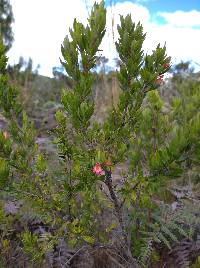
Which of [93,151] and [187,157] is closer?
[187,157]

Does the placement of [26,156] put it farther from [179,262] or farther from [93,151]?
[179,262]

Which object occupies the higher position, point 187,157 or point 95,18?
point 95,18

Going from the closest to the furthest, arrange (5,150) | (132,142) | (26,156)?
1. (5,150)
2. (26,156)
3. (132,142)

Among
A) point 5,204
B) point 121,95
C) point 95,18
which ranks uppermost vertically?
point 95,18

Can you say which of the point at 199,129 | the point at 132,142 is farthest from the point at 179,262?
the point at 199,129

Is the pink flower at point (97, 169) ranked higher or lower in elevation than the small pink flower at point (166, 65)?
lower

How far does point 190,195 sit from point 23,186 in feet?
4.33

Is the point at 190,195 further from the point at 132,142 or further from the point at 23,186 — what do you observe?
the point at 23,186

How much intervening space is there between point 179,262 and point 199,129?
117 cm

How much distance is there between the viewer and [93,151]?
1913 millimetres

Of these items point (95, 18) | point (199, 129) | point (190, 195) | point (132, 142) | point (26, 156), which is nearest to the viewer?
point (199, 129)

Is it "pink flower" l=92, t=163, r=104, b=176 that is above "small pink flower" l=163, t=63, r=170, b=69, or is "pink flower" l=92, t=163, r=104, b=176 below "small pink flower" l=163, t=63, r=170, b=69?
below

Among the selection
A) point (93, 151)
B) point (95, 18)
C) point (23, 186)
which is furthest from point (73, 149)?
point (95, 18)

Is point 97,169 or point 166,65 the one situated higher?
point 166,65
